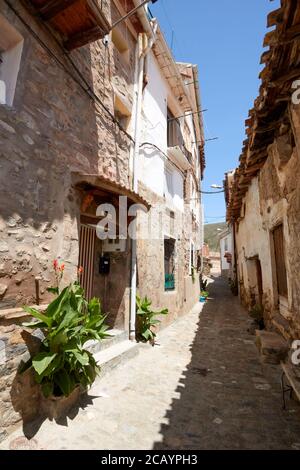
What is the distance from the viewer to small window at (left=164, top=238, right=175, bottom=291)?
31.9ft

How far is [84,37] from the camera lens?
4352 mm

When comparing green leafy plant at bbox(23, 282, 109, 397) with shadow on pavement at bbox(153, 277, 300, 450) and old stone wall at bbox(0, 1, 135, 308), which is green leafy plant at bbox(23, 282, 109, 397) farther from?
shadow on pavement at bbox(153, 277, 300, 450)

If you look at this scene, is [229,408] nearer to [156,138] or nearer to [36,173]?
[36,173]

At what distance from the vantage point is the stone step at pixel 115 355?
183 inches

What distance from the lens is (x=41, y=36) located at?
3.98 meters

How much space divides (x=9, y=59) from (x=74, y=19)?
4.20ft

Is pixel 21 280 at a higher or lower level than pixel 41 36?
lower

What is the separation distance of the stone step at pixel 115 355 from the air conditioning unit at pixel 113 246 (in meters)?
2.07

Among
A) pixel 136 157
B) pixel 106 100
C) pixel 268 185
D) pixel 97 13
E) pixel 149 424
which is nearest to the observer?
pixel 149 424

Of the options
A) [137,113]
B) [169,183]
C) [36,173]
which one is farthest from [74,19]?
[169,183]

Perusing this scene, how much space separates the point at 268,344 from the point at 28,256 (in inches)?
190

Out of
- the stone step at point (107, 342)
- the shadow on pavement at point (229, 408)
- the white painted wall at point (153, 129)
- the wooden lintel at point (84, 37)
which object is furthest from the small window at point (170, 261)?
the wooden lintel at point (84, 37)
